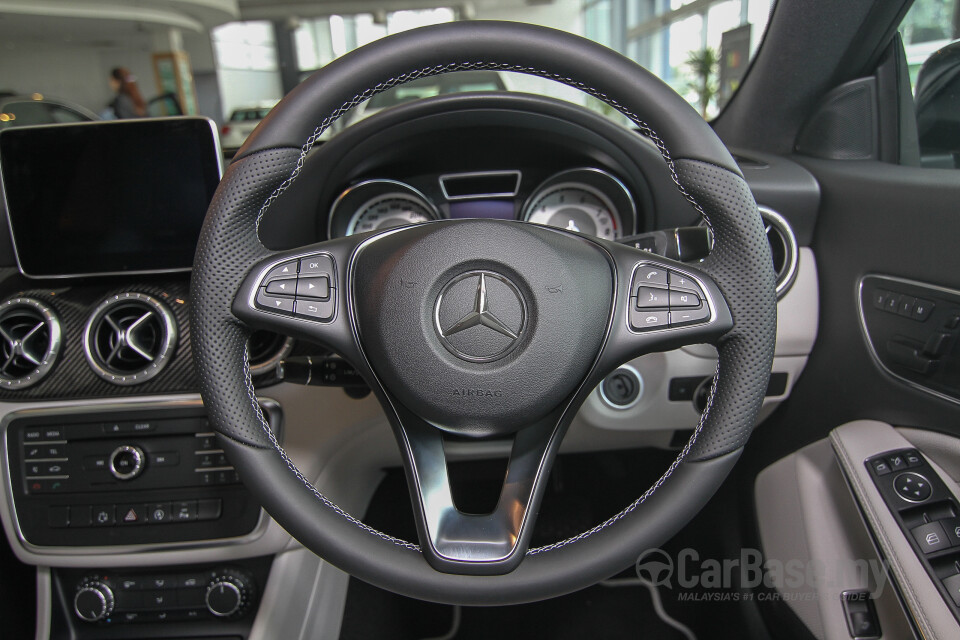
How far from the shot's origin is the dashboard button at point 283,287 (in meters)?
0.70

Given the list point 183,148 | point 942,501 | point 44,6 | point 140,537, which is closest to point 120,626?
point 140,537

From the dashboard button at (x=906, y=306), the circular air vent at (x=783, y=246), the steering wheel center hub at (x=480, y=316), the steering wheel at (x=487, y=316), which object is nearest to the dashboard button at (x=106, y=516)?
the steering wheel at (x=487, y=316)

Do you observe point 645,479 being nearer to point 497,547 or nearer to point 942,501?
point 942,501

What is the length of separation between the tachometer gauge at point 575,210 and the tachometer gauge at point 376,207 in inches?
7.4

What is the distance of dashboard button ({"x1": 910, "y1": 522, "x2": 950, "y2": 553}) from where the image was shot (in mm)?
846

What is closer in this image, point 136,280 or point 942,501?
point 942,501

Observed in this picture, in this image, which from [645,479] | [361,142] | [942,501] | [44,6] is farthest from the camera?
[44,6]

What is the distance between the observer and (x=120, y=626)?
1.21 meters

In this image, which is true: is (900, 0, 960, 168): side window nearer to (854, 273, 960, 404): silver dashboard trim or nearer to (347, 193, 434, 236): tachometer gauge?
(854, 273, 960, 404): silver dashboard trim

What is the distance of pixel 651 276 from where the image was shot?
706 mm

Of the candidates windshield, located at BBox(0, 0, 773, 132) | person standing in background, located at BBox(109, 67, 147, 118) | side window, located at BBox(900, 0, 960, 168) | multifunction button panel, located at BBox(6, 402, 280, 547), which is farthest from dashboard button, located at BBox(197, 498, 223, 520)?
windshield, located at BBox(0, 0, 773, 132)

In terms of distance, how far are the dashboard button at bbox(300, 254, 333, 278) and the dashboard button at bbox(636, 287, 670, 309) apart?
13.6 inches

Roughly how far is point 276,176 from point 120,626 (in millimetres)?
1013

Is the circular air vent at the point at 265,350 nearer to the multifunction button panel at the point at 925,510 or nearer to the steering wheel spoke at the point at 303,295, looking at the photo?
the steering wheel spoke at the point at 303,295
